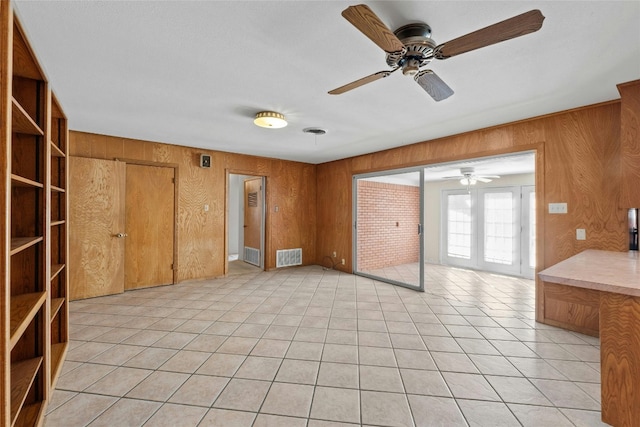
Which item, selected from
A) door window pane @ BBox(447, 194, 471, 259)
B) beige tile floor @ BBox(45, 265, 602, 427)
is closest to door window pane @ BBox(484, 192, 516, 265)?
door window pane @ BBox(447, 194, 471, 259)

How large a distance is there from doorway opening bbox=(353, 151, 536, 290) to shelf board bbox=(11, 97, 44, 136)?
4304mm

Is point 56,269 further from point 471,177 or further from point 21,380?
point 471,177

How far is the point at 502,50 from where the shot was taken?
75.2 inches

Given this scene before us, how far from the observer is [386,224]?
20.7ft

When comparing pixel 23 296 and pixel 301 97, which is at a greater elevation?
pixel 301 97

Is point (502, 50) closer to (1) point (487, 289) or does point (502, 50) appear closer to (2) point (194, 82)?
(2) point (194, 82)

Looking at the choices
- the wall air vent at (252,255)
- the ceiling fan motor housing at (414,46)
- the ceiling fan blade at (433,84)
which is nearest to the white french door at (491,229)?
the wall air vent at (252,255)

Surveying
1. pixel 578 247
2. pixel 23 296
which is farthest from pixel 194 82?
pixel 578 247

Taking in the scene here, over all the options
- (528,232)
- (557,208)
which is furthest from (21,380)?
(528,232)

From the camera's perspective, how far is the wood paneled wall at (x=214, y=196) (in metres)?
4.31

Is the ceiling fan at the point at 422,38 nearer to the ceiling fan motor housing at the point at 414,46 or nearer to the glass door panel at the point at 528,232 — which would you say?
the ceiling fan motor housing at the point at 414,46

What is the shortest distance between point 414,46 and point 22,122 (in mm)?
2213

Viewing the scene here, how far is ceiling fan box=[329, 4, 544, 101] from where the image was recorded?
1.28m

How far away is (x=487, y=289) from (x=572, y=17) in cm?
406
